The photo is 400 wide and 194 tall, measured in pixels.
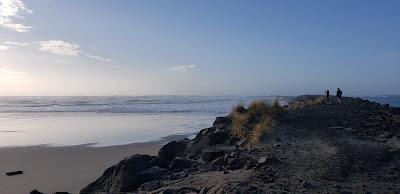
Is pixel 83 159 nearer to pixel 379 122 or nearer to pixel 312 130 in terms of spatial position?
pixel 312 130

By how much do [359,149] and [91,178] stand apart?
311 inches

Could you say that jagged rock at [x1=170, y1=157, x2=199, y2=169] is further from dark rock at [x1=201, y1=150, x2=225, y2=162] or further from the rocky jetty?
dark rock at [x1=201, y1=150, x2=225, y2=162]

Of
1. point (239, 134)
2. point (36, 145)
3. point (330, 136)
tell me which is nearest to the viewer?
point (330, 136)

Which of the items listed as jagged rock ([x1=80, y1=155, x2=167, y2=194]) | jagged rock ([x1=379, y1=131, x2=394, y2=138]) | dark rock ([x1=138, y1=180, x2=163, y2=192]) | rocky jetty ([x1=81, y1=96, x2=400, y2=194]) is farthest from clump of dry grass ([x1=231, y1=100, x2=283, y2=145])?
dark rock ([x1=138, y1=180, x2=163, y2=192])

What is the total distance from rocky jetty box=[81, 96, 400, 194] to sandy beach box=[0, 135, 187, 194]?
194 cm

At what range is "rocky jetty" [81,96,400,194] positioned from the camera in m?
8.99

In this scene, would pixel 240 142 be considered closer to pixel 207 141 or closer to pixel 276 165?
pixel 207 141

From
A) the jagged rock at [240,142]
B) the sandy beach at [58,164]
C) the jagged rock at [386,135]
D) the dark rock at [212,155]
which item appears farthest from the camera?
the jagged rock at [240,142]

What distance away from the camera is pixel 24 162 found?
1661cm

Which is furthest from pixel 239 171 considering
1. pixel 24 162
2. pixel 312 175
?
pixel 24 162

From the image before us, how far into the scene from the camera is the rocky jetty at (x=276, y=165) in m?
8.99

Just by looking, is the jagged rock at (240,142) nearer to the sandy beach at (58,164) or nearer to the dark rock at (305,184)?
the sandy beach at (58,164)

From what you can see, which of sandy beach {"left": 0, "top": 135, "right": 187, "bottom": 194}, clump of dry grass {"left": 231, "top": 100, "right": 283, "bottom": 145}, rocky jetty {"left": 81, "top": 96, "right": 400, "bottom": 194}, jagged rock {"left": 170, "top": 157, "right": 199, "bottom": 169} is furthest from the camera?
clump of dry grass {"left": 231, "top": 100, "right": 283, "bottom": 145}

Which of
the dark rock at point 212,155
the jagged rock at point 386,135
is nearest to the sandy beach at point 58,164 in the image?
the dark rock at point 212,155
